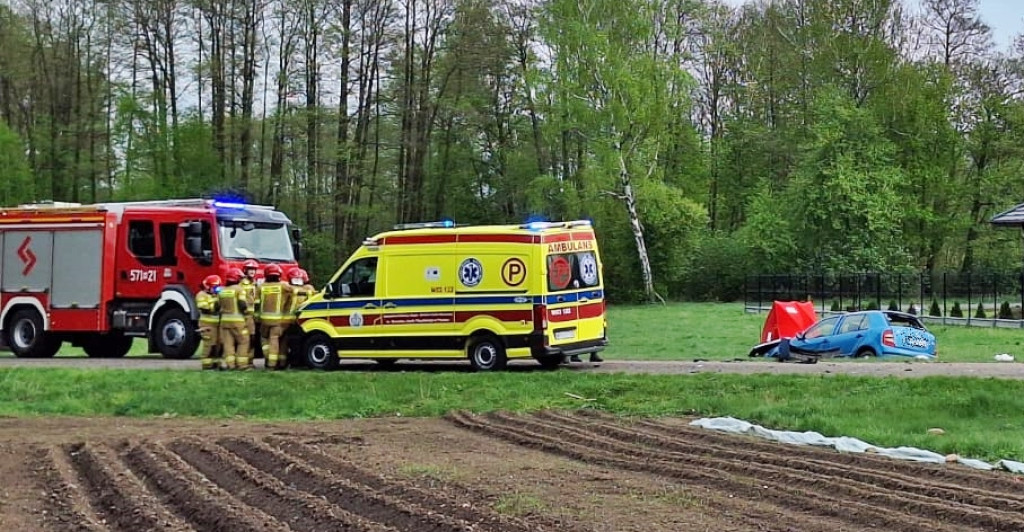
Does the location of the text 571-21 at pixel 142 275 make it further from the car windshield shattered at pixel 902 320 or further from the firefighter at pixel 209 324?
the car windshield shattered at pixel 902 320

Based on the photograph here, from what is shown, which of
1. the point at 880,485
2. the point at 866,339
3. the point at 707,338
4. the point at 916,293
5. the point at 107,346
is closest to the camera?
the point at 880,485

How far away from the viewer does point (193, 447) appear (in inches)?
431

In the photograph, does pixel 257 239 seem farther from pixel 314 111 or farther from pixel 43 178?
pixel 43 178

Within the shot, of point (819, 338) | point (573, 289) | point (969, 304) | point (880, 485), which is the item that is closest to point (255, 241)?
point (573, 289)

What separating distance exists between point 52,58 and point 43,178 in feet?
17.4

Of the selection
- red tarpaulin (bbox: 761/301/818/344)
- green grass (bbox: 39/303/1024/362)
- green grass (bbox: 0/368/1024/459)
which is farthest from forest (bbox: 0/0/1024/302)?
green grass (bbox: 0/368/1024/459)

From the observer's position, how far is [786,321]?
2522 centimetres

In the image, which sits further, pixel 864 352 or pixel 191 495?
pixel 864 352

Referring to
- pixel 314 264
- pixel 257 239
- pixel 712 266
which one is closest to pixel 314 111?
pixel 314 264

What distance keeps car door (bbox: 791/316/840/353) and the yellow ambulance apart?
6.09 metres

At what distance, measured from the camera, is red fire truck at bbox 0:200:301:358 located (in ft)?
70.0

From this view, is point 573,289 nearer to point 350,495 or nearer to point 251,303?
point 251,303

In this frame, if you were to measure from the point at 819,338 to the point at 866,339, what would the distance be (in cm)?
107

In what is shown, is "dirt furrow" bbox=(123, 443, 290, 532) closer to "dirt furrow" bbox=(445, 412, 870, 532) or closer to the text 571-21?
"dirt furrow" bbox=(445, 412, 870, 532)
